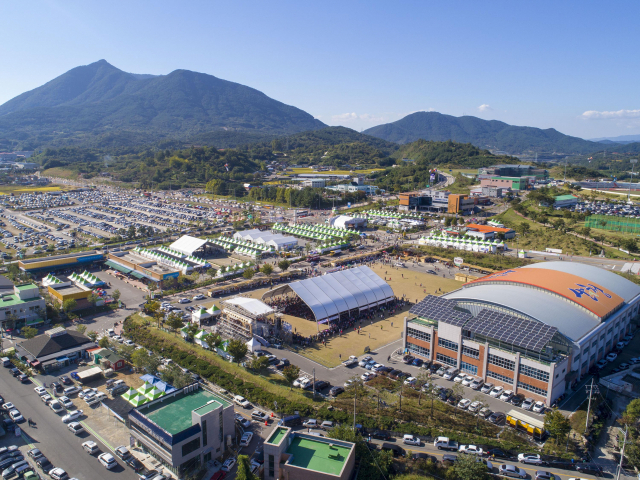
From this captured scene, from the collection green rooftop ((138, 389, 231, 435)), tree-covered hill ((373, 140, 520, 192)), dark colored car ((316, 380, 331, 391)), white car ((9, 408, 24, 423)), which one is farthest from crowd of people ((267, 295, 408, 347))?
tree-covered hill ((373, 140, 520, 192))

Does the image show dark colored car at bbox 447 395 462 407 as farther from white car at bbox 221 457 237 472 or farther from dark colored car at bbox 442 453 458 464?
white car at bbox 221 457 237 472

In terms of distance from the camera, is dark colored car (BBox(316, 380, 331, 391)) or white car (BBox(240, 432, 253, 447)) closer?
white car (BBox(240, 432, 253, 447))

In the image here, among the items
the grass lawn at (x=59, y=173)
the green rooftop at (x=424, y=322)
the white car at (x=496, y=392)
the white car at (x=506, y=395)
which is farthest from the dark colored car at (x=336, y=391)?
the grass lawn at (x=59, y=173)

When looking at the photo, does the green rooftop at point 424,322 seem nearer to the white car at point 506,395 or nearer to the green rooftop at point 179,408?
the white car at point 506,395

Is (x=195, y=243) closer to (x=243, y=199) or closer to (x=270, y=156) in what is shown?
(x=243, y=199)

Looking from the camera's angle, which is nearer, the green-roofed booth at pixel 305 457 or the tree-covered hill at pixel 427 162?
the green-roofed booth at pixel 305 457

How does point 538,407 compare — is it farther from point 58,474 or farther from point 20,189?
point 20,189
